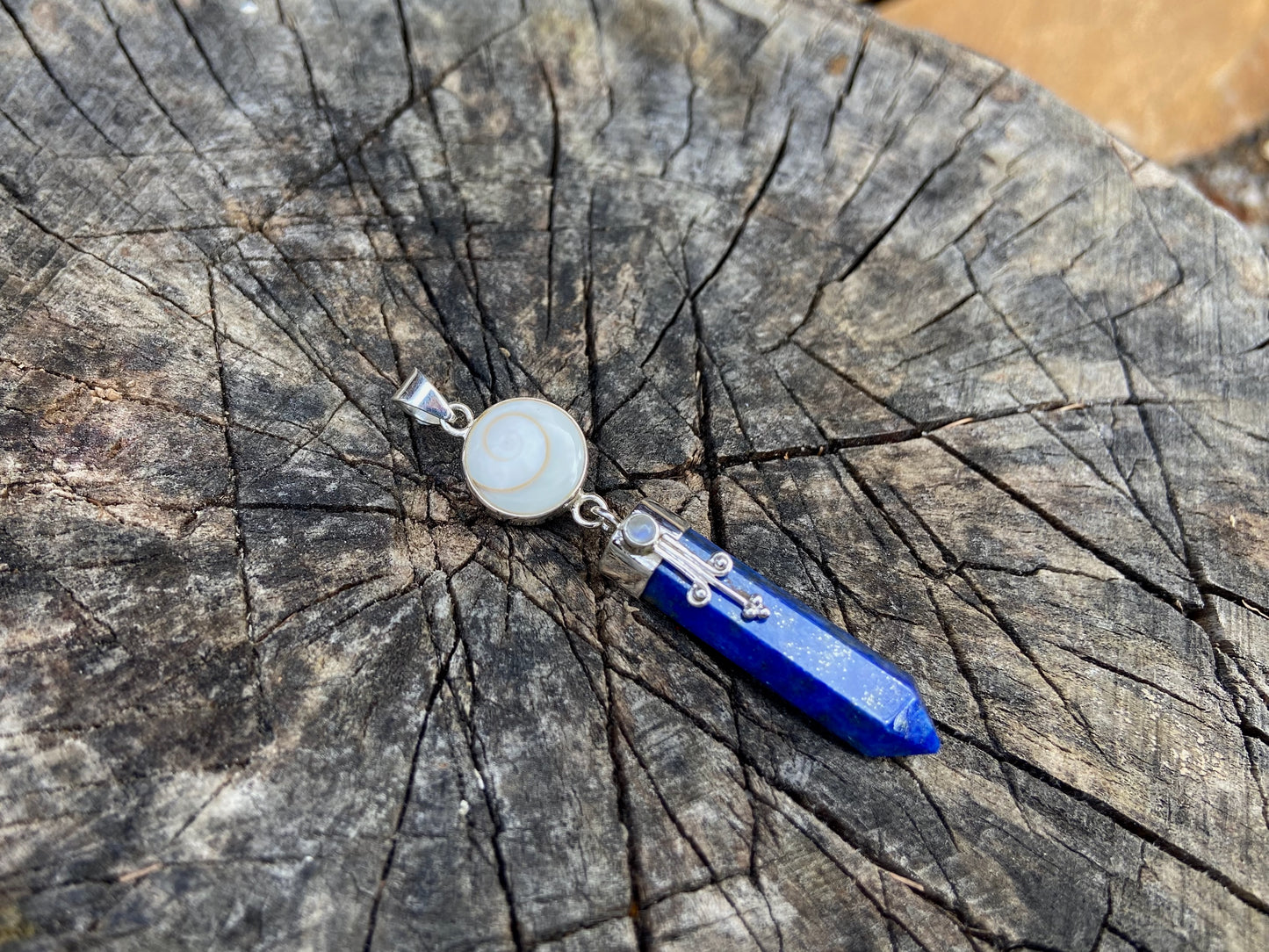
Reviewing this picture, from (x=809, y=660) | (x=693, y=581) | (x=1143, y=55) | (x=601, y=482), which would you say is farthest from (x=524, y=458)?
(x=1143, y=55)

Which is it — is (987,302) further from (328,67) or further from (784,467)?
(328,67)

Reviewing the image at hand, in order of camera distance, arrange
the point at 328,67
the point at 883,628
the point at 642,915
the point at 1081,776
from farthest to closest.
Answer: the point at 328,67 < the point at 883,628 < the point at 1081,776 < the point at 642,915

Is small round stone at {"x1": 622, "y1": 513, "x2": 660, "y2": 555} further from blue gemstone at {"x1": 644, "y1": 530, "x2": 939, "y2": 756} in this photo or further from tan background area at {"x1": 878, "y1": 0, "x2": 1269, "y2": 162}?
tan background area at {"x1": 878, "y1": 0, "x2": 1269, "y2": 162}

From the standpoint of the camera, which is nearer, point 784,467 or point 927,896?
point 927,896

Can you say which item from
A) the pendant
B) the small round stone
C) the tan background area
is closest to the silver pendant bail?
the pendant

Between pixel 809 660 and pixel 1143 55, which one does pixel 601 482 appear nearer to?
pixel 809 660

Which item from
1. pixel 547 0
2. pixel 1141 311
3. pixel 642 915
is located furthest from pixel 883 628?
pixel 547 0

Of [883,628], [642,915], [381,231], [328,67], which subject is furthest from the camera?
[328,67]
